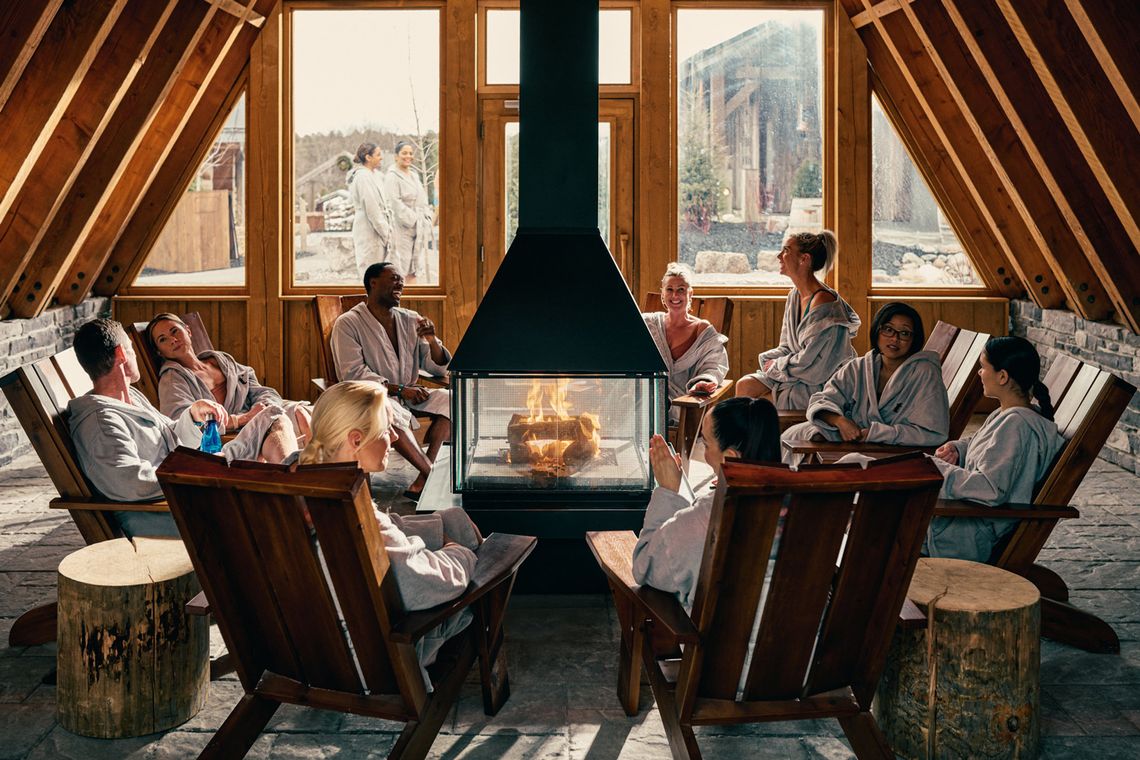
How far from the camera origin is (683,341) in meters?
5.44

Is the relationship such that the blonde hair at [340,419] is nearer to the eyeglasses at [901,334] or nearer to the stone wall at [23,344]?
the eyeglasses at [901,334]

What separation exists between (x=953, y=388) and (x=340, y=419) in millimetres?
2989

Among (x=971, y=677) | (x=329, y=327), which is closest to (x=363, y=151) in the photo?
(x=329, y=327)

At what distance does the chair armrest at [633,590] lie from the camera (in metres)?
2.36

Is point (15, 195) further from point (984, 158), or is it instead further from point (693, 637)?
point (984, 158)

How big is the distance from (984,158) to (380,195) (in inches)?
139

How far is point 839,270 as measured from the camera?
7352 millimetres

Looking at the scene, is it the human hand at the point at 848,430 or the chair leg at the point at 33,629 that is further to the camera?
the human hand at the point at 848,430

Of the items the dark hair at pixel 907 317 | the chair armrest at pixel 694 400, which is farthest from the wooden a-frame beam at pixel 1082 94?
the chair armrest at pixel 694 400

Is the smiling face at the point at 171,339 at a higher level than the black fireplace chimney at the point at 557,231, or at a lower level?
lower

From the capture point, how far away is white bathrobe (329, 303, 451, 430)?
5.37 metres

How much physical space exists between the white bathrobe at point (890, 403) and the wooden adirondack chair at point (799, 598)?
1.85 metres

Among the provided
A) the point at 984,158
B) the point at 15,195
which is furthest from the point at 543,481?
the point at 984,158

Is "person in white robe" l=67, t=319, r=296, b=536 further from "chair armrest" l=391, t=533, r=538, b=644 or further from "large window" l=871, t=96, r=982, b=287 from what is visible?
"large window" l=871, t=96, r=982, b=287
